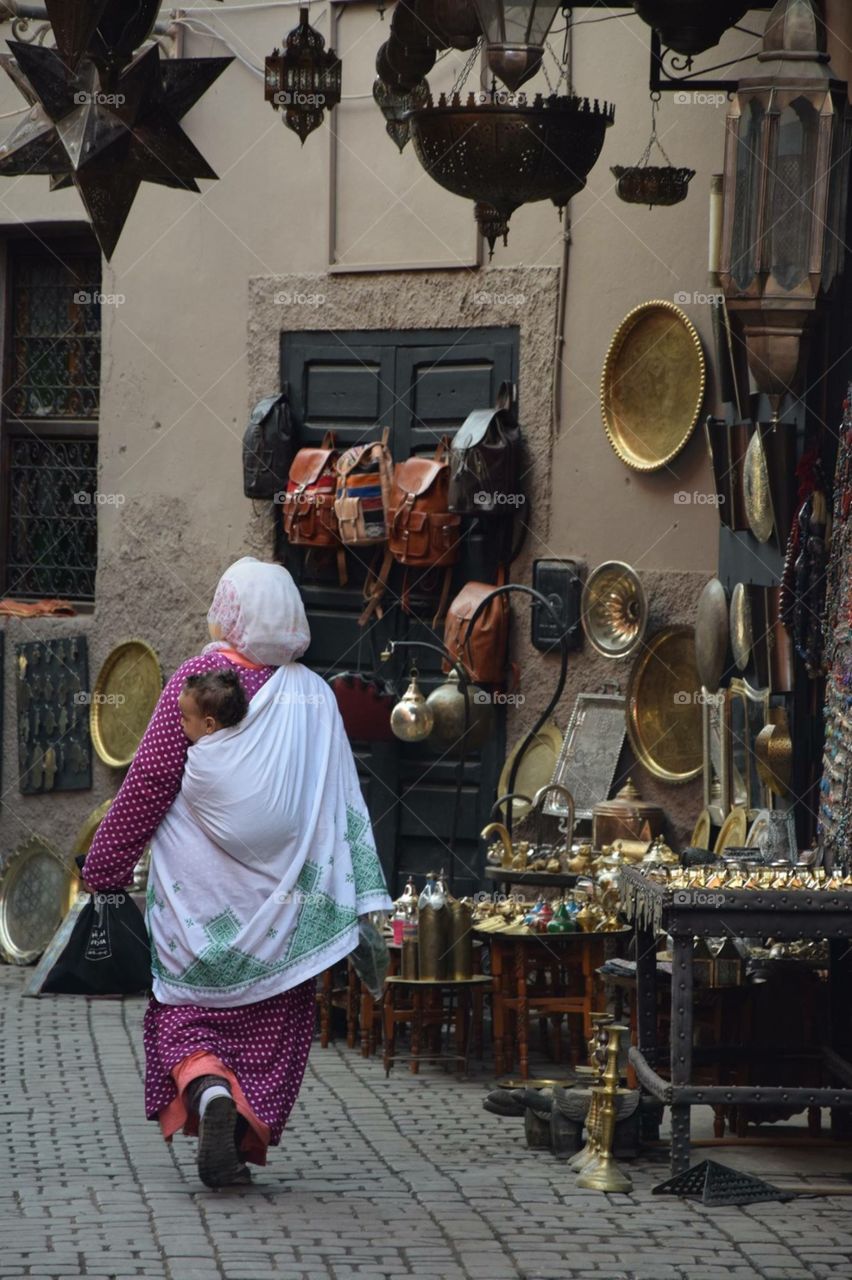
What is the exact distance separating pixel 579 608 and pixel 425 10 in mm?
2887

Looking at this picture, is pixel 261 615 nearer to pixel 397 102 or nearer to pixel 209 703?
pixel 209 703

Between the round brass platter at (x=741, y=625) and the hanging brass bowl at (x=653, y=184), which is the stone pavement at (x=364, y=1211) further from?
the hanging brass bowl at (x=653, y=184)

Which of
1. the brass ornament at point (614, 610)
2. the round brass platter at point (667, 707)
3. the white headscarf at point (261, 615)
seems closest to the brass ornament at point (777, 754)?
the round brass platter at point (667, 707)

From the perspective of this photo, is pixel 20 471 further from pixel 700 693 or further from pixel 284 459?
pixel 700 693

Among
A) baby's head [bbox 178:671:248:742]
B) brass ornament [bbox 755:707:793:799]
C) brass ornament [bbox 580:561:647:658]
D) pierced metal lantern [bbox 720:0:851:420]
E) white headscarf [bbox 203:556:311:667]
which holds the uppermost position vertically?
pierced metal lantern [bbox 720:0:851:420]

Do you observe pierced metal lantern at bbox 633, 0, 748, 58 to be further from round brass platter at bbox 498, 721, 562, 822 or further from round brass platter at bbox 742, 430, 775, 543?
round brass platter at bbox 498, 721, 562, 822

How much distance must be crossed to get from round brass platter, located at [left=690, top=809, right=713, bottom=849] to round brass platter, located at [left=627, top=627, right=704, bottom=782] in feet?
0.87

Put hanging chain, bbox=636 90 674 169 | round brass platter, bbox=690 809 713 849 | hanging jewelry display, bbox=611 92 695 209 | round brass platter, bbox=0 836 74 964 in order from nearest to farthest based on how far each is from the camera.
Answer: hanging jewelry display, bbox=611 92 695 209
round brass platter, bbox=690 809 713 849
hanging chain, bbox=636 90 674 169
round brass platter, bbox=0 836 74 964

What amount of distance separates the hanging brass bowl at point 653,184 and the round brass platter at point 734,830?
237 cm

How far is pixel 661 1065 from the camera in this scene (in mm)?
7055

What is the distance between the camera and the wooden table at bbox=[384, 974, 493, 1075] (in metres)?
8.11

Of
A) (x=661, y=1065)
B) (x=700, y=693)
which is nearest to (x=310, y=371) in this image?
(x=700, y=693)

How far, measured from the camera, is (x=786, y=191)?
23.4 feet

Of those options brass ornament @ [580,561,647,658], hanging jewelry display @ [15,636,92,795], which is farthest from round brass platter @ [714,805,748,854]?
hanging jewelry display @ [15,636,92,795]
